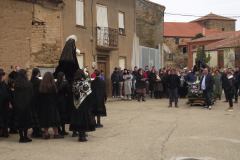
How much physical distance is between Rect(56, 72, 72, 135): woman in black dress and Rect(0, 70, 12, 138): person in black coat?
1349 mm

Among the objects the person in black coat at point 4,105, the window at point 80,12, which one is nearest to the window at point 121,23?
the window at point 80,12

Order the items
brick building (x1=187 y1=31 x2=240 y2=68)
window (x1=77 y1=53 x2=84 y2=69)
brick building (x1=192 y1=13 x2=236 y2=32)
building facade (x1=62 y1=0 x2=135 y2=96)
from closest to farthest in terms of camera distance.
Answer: building facade (x1=62 y1=0 x2=135 y2=96) < window (x1=77 y1=53 x2=84 y2=69) < brick building (x1=187 y1=31 x2=240 y2=68) < brick building (x1=192 y1=13 x2=236 y2=32)

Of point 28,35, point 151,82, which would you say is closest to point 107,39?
point 151,82

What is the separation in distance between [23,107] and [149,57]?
68.3 feet

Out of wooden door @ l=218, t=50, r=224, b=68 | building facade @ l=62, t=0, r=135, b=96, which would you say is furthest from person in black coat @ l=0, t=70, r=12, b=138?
wooden door @ l=218, t=50, r=224, b=68

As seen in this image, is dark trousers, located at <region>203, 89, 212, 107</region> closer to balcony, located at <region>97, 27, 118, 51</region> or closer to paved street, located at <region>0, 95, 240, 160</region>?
paved street, located at <region>0, 95, 240, 160</region>

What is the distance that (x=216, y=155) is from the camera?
19.7 ft

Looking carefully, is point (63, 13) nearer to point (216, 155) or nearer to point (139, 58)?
point (139, 58)

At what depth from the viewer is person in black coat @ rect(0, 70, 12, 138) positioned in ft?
25.3

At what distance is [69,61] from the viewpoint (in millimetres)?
8273

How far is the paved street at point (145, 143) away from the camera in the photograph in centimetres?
603

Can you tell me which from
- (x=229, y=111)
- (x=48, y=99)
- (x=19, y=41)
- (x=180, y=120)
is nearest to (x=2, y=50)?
(x=19, y=41)

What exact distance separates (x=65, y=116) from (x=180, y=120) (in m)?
4.44

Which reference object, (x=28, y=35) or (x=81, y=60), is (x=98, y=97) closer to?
(x=28, y=35)
